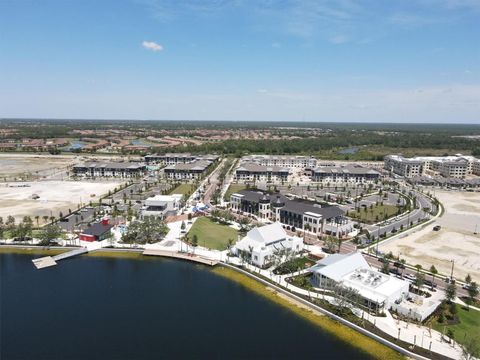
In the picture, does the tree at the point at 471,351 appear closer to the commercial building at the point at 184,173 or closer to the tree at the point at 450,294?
the tree at the point at 450,294

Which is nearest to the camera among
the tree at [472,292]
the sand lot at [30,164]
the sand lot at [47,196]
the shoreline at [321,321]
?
the shoreline at [321,321]

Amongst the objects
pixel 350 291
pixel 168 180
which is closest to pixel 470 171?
pixel 168 180

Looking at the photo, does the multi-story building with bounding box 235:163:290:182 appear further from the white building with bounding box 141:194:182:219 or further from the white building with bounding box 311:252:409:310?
the white building with bounding box 311:252:409:310

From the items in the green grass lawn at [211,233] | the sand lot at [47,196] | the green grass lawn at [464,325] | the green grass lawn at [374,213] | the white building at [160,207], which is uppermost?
the white building at [160,207]

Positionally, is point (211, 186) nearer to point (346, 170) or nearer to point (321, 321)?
point (346, 170)

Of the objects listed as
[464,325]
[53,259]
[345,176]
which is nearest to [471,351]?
[464,325]

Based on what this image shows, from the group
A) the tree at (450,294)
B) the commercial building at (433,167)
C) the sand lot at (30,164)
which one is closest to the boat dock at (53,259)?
the tree at (450,294)

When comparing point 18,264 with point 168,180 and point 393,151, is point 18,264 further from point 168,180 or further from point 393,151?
point 393,151

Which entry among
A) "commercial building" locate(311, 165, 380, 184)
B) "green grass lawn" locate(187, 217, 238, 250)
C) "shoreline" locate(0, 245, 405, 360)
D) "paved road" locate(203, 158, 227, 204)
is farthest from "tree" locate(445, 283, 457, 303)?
"commercial building" locate(311, 165, 380, 184)
